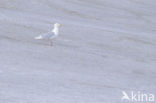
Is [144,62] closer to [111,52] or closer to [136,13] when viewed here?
Result: [111,52]

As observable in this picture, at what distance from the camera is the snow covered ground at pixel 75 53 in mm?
8367

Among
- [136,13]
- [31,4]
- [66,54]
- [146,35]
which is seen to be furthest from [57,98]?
[136,13]

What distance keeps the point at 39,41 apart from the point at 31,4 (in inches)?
195

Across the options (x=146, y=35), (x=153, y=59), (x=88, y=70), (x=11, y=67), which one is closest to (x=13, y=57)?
(x=11, y=67)

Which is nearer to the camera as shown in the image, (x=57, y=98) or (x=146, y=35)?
(x=57, y=98)

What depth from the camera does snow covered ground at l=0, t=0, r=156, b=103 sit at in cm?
837

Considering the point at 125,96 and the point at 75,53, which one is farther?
the point at 75,53

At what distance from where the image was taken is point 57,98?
308 inches

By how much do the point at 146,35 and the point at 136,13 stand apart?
3.52 m

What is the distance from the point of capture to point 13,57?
10.2 metres

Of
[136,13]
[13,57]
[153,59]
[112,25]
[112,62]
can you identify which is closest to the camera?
[13,57]

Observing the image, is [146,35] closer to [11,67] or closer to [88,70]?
[88,70]

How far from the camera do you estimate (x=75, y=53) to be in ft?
36.9

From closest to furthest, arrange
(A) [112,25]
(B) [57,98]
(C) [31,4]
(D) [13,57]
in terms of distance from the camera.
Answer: (B) [57,98]
(D) [13,57]
(A) [112,25]
(C) [31,4]
